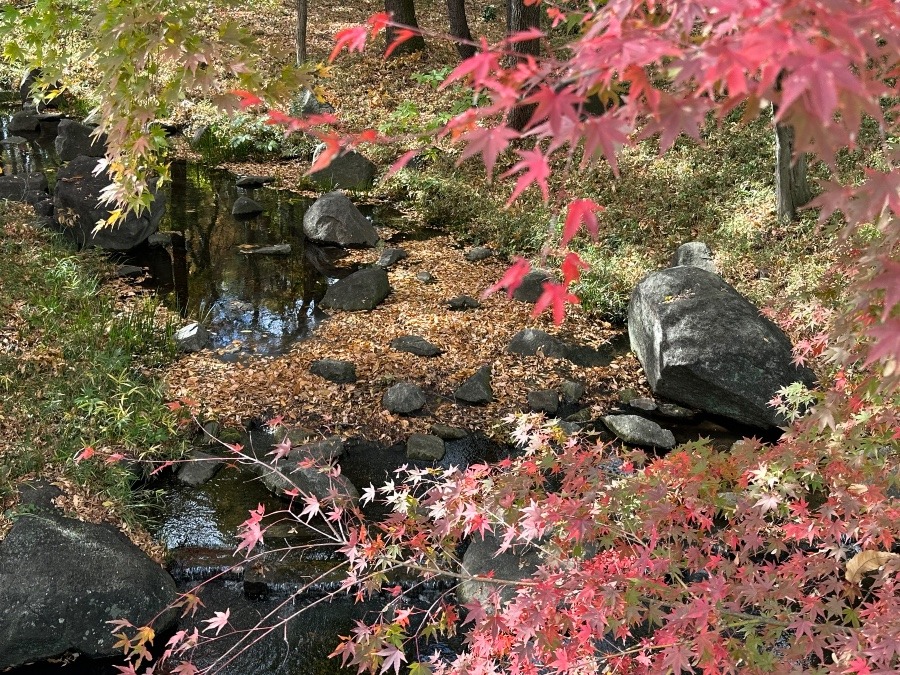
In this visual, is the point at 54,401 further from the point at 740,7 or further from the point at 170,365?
the point at 740,7

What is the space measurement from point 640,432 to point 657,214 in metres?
4.09

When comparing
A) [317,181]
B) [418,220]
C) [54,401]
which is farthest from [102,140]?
[54,401]

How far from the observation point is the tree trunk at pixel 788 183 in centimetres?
764

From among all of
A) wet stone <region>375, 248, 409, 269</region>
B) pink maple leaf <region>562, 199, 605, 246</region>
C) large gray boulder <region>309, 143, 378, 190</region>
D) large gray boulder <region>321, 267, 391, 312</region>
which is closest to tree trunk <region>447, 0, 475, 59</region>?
large gray boulder <region>309, 143, 378, 190</region>

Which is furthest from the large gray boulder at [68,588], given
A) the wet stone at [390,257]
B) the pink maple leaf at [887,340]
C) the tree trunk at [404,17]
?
→ the tree trunk at [404,17]

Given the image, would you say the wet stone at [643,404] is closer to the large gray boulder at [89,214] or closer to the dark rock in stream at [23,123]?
the large gray boulder at [89,214]

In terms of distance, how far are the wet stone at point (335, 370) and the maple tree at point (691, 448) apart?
92.3 inches

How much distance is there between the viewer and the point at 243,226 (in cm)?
908

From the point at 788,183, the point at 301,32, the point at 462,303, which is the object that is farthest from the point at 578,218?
the point at 301,32

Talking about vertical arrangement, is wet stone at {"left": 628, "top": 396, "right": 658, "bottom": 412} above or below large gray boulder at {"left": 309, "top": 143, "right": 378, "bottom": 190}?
below

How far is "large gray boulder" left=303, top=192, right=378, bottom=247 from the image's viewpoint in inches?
344

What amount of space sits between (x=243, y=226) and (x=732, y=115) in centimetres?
698

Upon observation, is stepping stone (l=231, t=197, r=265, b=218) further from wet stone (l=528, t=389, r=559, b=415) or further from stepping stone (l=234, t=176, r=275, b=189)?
A: wet stone (l=528, t=389, r=559, b=415)

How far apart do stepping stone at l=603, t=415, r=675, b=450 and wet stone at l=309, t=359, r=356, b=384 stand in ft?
6.85
